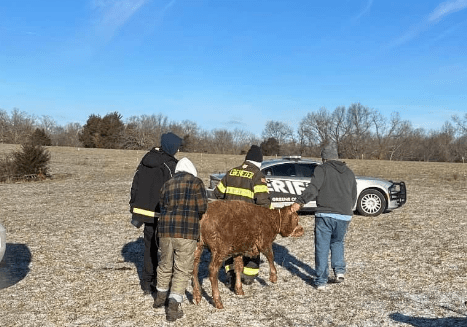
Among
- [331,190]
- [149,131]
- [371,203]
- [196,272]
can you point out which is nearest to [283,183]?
[371,203]

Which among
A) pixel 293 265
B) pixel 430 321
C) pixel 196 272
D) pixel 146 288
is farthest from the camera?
pixel 293 265

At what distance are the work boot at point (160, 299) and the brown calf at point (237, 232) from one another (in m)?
0.43

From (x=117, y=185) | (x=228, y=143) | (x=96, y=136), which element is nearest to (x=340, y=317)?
(x=117, y=185)

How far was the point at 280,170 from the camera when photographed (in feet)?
39.8

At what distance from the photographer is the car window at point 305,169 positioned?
12172mm

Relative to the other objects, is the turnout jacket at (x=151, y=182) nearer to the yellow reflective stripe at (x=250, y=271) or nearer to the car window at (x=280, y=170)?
the yellow reflective stripe at (x=250, y=271)

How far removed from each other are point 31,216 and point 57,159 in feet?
91.6

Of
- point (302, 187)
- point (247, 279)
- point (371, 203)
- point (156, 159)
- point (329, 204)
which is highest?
point (156, 159)

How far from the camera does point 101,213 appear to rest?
13.0m

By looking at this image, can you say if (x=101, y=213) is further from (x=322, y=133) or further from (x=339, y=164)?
(x=322, y=133)

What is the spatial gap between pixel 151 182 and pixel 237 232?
4.14 ft

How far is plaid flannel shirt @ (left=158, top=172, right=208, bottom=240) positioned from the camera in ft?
15.8

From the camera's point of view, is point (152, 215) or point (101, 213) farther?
point (101, 213)

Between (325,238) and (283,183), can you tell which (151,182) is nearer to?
(325,238)
